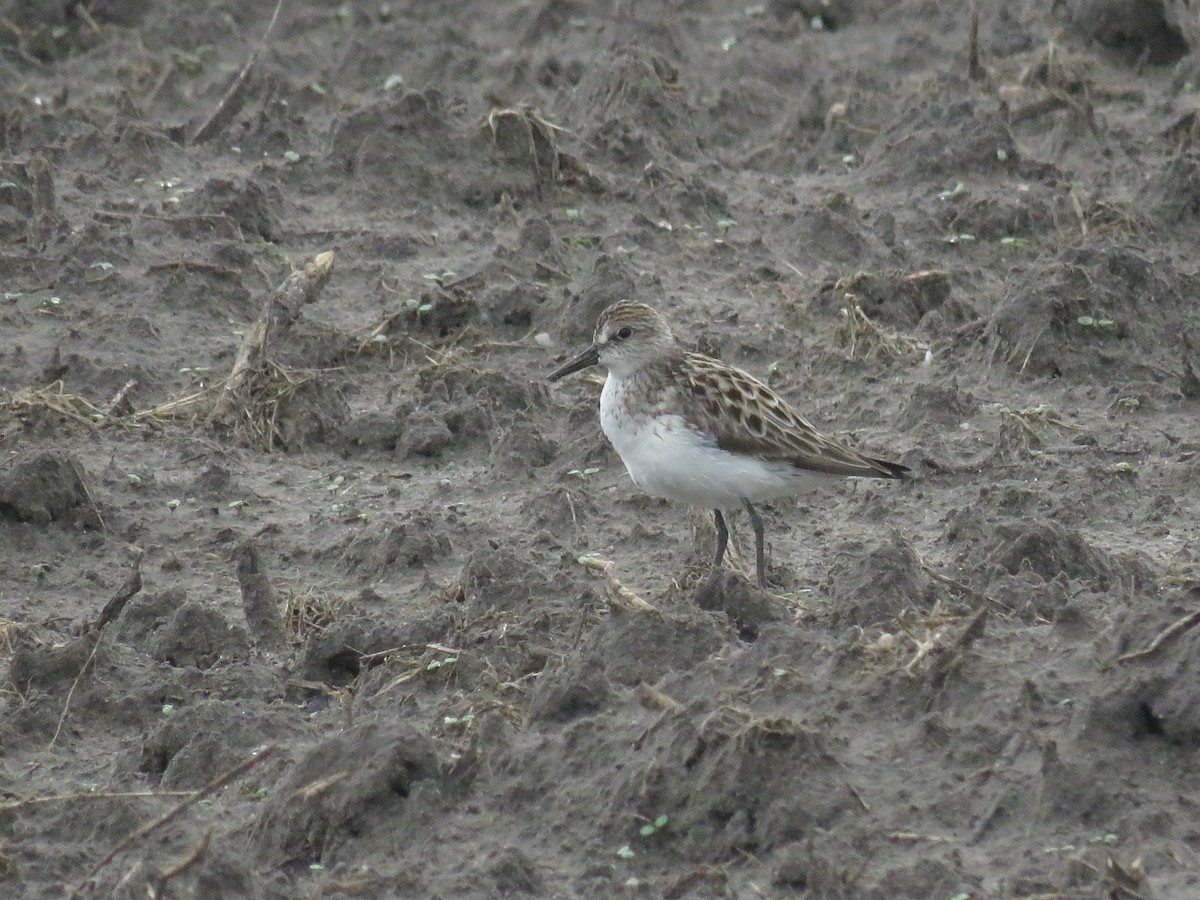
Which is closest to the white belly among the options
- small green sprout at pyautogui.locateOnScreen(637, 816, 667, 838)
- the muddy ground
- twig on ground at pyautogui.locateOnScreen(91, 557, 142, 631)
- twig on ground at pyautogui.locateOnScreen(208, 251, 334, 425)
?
the muddy ground

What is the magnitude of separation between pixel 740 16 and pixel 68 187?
5921mm

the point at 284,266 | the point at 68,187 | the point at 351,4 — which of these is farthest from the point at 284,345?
the point at 351,4

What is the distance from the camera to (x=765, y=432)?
27.5 ft

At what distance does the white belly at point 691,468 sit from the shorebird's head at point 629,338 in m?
0.31

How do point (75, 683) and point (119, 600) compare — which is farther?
point (119, 600)

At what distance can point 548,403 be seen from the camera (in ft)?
34.7

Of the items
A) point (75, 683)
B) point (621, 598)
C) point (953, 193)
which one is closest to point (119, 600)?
point (75, 683)

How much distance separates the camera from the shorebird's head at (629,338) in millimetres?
8758

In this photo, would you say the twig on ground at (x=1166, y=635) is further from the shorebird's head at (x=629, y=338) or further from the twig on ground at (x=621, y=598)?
the shorebird's head at (x=629, y=338)

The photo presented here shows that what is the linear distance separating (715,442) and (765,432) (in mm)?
207

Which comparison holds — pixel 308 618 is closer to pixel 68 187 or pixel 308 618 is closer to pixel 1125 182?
pixel 68 187

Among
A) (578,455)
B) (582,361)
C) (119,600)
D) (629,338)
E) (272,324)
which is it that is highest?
(629,338)

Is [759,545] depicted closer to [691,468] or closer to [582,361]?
[691,468]

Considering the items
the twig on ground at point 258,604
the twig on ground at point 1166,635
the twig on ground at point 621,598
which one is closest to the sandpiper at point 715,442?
the twig on ground at point 621,598
